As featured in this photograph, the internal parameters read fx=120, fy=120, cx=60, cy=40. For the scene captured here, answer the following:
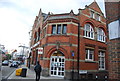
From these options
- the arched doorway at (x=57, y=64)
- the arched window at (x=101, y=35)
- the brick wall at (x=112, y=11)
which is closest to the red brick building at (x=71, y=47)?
the arched doorway at (x=57, y=64)

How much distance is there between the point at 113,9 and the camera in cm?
301

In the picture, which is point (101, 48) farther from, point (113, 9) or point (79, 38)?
point (113, 9)

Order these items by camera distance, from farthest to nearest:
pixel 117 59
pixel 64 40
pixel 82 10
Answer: pixel 82 10
pixel 64 40
pixel 117 59

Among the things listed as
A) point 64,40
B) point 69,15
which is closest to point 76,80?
point 64,40

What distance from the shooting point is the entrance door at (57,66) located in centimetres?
1591

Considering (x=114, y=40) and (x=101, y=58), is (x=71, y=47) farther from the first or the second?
(x=114, y=40)

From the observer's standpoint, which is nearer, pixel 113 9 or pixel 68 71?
pixel 113 9

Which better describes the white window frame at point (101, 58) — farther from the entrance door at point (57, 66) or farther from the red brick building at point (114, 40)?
the red brick building at point (114, 40)

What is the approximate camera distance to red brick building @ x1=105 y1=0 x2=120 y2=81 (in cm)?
272

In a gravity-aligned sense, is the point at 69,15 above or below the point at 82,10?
below

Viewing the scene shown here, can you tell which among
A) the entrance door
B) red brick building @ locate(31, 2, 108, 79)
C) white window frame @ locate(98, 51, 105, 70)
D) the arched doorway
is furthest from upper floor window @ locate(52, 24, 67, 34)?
white window frame @ locate(98, 51, 105, 70)

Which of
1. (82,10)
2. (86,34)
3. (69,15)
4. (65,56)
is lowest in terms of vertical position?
(65,56)

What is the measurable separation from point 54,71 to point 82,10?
9.87m

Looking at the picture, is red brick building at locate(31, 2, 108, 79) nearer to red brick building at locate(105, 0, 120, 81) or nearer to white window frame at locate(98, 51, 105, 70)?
white window frame at locate(98, 51, 105, 70)
